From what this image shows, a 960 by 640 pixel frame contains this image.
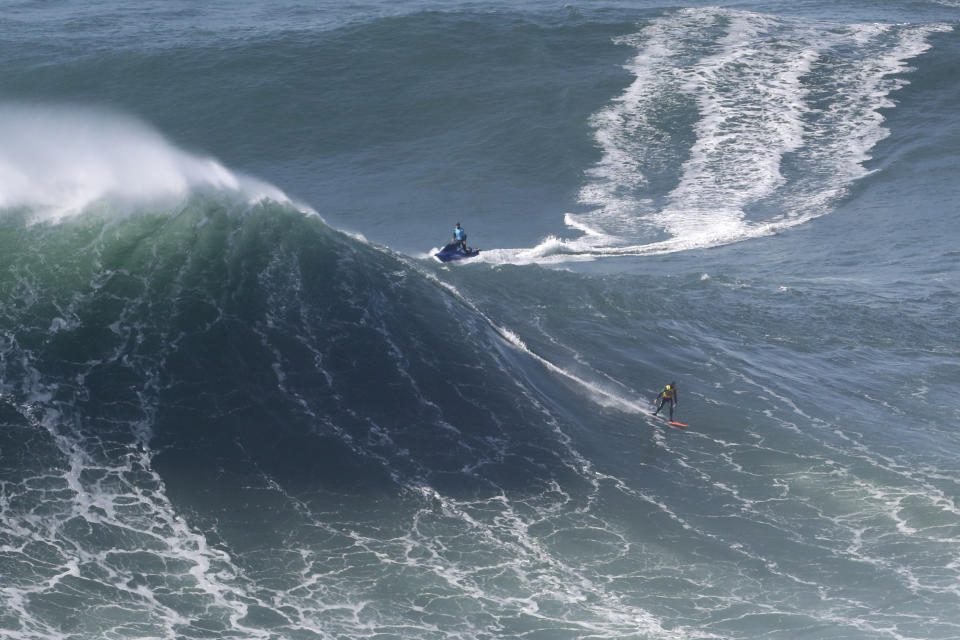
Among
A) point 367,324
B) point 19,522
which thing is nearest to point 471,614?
point 19,522

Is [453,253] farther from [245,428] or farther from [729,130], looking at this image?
[729,130]

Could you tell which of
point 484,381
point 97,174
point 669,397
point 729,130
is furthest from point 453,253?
point 729,130

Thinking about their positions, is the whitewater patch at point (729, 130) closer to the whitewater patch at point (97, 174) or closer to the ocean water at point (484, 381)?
the ocean water at point (484, 381)

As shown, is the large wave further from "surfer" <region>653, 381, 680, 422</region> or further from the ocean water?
"surfer" <region>653, 381, 680, 422</region>

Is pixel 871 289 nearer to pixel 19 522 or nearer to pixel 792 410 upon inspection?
pixel 792 410

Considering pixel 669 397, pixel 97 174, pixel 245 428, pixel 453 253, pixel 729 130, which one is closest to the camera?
pixel 245 428

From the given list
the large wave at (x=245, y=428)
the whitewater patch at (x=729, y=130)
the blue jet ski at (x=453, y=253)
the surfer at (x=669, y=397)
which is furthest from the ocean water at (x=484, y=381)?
the blue jet ski at (x=453, y=253)

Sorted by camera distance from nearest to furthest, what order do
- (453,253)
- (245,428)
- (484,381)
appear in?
(245,428), (484,381), (453,253)
